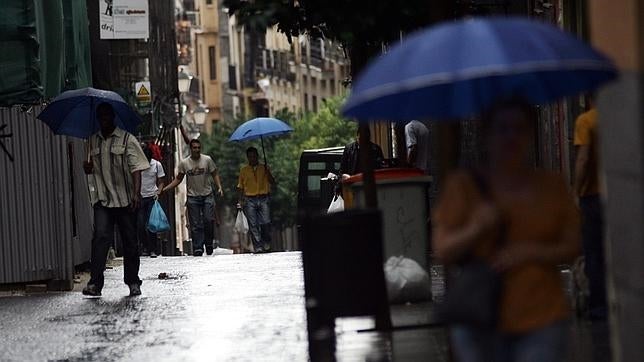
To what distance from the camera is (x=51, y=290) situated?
19.2 m

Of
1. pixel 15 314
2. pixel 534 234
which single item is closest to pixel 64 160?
pixel 15 314

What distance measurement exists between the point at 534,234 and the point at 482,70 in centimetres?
78

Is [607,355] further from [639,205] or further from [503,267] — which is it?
[503,267]

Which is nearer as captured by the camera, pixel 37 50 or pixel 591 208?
pixel 591 208

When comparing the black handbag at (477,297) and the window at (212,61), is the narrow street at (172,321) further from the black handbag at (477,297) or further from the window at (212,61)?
the window at (212,61)

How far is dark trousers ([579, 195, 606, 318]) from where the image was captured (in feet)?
40.9

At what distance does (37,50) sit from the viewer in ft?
65.5

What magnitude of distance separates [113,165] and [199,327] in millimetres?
3828

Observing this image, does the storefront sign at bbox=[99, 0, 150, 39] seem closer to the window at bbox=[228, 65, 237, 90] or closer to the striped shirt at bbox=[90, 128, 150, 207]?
the striped shirt at bbox=[90, 128, 150, 207]

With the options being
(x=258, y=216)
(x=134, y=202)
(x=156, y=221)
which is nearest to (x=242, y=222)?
(x=258, y=216)

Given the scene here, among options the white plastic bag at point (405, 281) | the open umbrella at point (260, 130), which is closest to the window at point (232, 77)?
the open umbrella at point (260, 130)

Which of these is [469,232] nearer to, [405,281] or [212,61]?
[405,281]

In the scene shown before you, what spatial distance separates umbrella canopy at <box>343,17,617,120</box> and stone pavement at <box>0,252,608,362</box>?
10.8 feet

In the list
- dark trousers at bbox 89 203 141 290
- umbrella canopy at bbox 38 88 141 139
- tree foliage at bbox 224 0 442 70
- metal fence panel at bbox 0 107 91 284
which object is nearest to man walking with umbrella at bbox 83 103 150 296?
dark trousers at bbox 89 203 141 290
